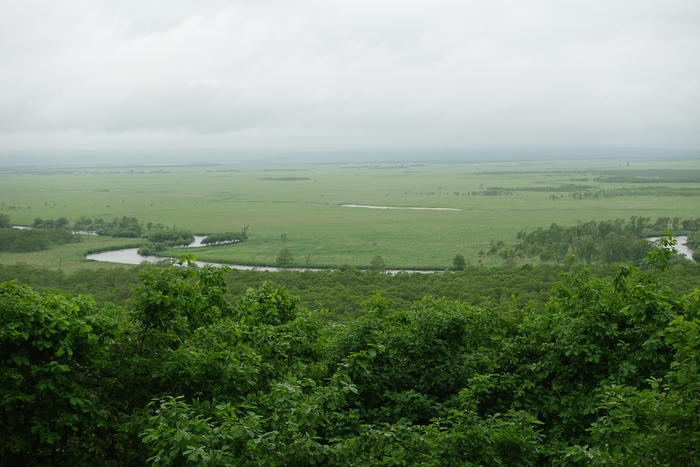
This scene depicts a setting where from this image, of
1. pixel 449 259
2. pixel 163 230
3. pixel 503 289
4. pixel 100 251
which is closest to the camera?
pixel 503 289

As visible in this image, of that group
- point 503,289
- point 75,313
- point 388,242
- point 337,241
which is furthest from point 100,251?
point 75,313

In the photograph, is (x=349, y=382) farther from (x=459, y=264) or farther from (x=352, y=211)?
(x=352, y=211)

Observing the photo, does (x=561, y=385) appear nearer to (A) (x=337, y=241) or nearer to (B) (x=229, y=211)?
(A) (x=337, y=241)

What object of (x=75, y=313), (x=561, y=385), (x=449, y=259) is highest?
(x=75, y=313)

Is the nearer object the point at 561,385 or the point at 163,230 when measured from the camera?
the point at 561,385

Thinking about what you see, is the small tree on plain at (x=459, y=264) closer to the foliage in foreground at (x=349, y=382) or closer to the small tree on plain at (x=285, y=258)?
the small tree on plain at (x=285, y=258)

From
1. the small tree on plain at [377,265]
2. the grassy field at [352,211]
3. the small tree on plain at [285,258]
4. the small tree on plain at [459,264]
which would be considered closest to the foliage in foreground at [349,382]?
the small tree on plain at [377,265]

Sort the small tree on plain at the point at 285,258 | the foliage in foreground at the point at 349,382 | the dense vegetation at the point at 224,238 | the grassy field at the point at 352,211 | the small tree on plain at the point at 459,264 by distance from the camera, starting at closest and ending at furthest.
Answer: the foliage in foreground at the point at 349,382, the small tree on plain at the point at 459,264, the small tree on plain at the point at 285,258, the grassy field at the point at 352,211, the dense vegetation at the point at 224,238
